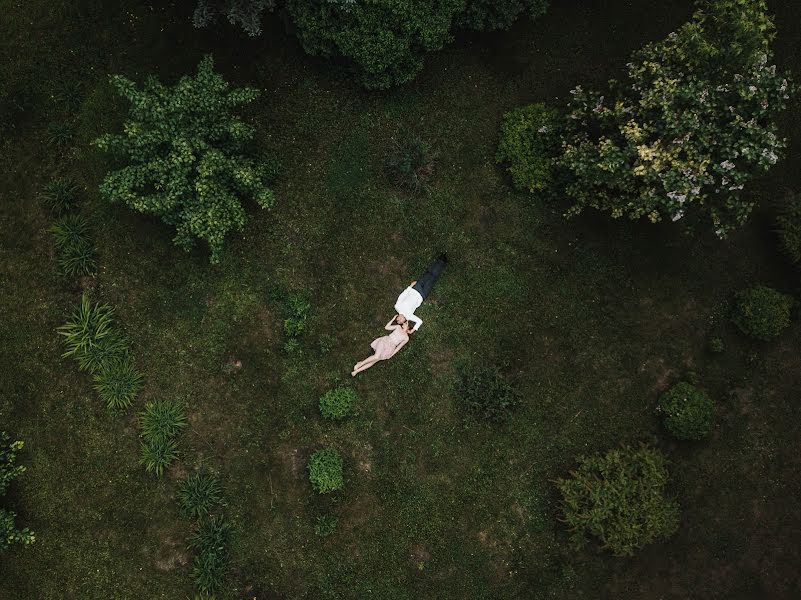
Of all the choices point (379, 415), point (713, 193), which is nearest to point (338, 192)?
point (379, 415)

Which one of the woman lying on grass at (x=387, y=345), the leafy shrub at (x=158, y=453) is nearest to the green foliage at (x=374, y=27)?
the woman lying on grass at (x=387, y=345)

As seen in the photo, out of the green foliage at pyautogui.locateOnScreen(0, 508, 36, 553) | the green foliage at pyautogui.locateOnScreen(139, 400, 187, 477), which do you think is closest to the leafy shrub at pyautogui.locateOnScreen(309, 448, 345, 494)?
the green foliage at pyautogui.locateOnScreen(139, 400, 187, 477)

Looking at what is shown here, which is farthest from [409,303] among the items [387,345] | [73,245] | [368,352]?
[73,245]

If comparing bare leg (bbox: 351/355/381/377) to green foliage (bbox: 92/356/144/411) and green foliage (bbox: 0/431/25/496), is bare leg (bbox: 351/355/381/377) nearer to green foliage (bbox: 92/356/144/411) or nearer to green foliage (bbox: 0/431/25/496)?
green foliage (bbox: 92/356/144/411)

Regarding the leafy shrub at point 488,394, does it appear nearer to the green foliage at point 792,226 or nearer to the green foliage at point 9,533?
the green foliage at point 792,226

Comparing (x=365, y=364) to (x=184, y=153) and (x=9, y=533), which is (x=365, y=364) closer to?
(x=184, y=153)

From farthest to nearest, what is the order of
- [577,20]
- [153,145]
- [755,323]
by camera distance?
1. [577,20]
2. [755,323]
3. [153,145]

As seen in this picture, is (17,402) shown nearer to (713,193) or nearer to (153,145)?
(153,145)
